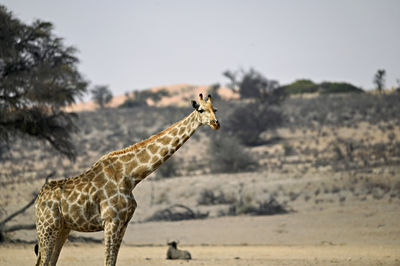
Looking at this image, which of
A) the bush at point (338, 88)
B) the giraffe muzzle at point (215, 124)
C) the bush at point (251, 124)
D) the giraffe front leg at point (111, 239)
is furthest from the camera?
the bush at point (338, 88)

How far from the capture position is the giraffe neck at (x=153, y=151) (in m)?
7.43

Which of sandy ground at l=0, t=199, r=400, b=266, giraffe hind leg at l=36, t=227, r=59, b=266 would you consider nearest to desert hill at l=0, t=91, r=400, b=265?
sandy ground at l=0, t=199, r=400, b=266

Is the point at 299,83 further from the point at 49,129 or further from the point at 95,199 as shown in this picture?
the point at 95,199

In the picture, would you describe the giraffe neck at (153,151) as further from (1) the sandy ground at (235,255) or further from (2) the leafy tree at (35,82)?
(2) the leafy tree at (35,82)

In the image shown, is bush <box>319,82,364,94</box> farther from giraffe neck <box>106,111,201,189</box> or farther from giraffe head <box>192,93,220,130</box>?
giraffe head <box>192,93,220,130</box>

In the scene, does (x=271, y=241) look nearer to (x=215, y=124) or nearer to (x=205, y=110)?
(x=205, y=110)

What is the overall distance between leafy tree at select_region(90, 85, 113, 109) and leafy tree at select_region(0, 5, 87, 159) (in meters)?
54.9

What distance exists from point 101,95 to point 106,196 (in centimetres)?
6713

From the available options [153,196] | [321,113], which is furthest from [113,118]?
[153,196]

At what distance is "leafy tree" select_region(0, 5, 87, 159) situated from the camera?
16344 millimetres

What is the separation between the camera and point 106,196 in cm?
720

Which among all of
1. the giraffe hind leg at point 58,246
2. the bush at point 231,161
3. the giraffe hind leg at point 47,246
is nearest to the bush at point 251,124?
the bush at point 231,161

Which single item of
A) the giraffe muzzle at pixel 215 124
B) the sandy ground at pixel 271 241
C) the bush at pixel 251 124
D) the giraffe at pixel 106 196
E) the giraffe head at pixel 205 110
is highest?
the bush at pixel 251 124

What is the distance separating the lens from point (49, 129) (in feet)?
57.5
